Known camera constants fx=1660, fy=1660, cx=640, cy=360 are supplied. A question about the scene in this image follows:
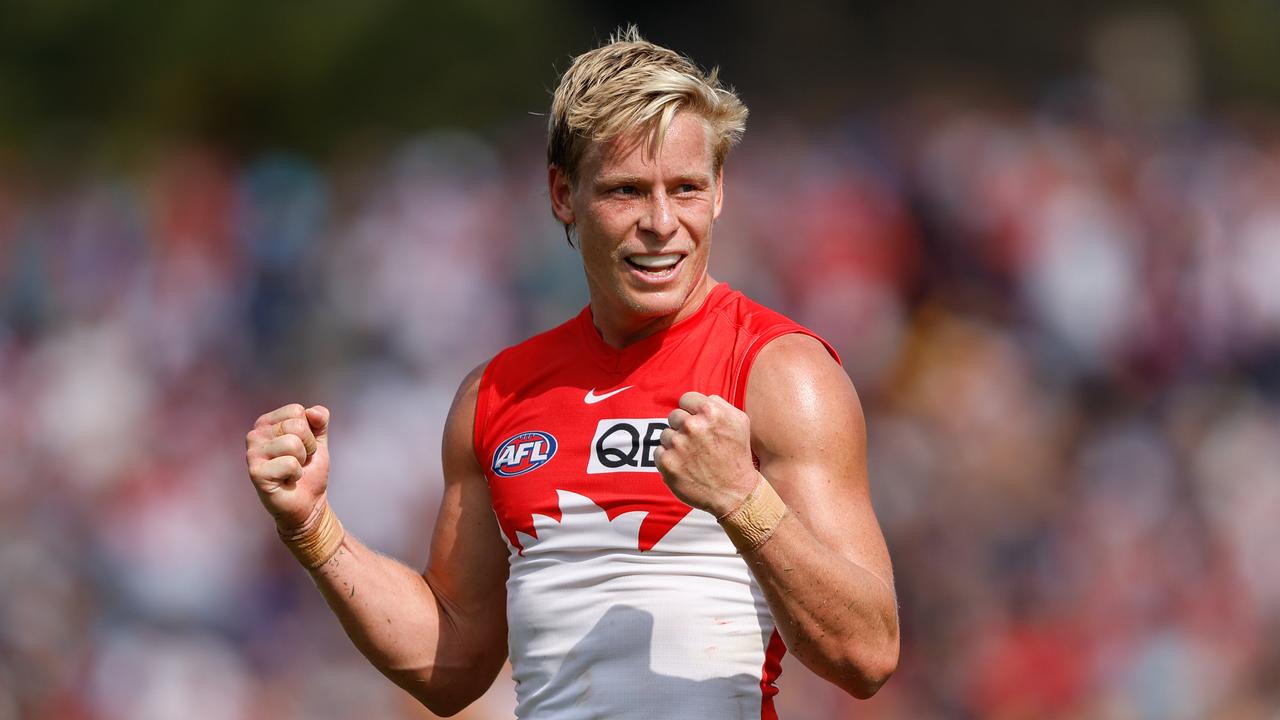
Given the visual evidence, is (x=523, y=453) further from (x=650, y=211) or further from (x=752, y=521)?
(x=752, y=521)

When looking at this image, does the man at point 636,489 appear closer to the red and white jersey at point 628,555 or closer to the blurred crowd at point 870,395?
the red and white jersey at point 628,555

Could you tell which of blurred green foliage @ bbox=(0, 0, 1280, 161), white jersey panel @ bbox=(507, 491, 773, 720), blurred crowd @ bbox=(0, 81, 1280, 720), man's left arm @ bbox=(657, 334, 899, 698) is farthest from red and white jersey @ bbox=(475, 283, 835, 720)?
blurred green foliage @ bbox=(0, 0, 1280, 161)

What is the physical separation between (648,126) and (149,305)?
9.49 meters

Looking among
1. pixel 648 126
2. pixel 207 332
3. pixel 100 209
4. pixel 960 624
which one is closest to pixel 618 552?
pixel 648 126

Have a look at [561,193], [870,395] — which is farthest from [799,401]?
[870,395]

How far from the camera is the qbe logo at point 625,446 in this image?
145 inches

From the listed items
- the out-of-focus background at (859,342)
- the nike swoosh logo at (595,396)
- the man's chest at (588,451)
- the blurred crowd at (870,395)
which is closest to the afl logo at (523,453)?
the man's chest at (588,451)

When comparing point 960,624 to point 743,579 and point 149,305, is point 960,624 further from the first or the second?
point 149,305

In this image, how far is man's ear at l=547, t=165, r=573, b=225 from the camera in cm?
395

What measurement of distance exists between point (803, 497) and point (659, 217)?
2.32ft

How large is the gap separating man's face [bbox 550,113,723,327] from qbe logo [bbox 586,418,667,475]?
0.26m

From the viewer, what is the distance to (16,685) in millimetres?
9469

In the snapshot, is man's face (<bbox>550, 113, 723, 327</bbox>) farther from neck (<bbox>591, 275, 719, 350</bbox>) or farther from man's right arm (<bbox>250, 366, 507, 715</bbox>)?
man's right arm (<bbox>250, 366, 507, 715</bbox>)

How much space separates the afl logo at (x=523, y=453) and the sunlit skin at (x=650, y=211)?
0.36m
